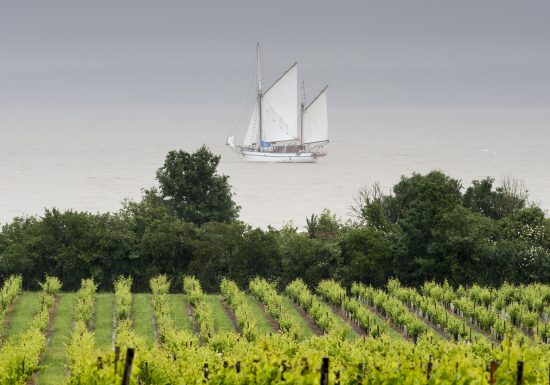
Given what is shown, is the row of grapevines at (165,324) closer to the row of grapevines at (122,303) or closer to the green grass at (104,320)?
the row of grapevines at (122,303)

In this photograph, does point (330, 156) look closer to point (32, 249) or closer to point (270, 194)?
point (270, 194)

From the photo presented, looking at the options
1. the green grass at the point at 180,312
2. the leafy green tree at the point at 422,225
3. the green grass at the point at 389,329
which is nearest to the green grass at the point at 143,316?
the green grass at the point at 180,312

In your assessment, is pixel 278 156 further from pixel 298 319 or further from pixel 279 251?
pixel 298 319

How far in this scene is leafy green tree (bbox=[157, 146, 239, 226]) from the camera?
63344mm

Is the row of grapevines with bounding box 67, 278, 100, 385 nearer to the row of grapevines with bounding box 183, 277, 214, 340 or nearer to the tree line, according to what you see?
the row of grapevines with bounding box 183, 277, 214, 340

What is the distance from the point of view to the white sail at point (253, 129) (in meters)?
139

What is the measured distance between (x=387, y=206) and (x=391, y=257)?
42.2 ft

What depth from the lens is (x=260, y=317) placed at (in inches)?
1566

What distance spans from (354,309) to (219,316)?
6441 millimetres

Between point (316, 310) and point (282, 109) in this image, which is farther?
point (282, 109)

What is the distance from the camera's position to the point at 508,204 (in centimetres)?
6431

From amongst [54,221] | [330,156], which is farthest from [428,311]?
[330,156]

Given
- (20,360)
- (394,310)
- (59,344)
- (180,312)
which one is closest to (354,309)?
(394,310)

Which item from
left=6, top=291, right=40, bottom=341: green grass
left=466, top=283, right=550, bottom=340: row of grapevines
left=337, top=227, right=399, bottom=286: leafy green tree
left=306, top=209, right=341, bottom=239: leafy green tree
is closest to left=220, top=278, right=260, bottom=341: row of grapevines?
left=337, top=227, right=399, bottom=286: leafy green tree
